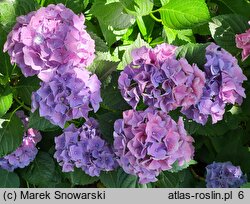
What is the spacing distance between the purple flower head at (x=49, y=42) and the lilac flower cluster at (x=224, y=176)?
68 cm

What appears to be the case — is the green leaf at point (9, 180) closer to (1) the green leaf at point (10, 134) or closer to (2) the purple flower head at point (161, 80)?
(1) the green leaf at point (10, 134)

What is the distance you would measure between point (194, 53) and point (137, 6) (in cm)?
31

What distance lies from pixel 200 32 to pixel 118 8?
15.7 inches

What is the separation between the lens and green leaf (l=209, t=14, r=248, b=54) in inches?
61.6

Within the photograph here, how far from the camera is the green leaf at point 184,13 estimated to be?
1.55m

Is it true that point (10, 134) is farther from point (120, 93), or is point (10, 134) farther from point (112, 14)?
point (112, 14)

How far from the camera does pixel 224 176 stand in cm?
167

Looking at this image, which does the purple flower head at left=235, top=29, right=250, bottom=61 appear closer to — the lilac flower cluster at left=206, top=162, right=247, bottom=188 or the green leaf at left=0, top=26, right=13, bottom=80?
the lilac flower cluster at left=206, top=162, right=247, bottom=188

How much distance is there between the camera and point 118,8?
5.08ft

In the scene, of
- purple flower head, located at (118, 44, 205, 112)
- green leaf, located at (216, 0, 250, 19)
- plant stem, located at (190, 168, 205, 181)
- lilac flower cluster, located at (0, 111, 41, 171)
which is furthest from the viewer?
plant stem, located at (190, 168, 205, 181)

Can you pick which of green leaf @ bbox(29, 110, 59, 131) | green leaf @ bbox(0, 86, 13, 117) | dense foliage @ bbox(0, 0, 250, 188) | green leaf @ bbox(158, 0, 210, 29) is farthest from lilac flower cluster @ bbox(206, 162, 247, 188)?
green leaf @ bbox(0, 86, 13, 117)

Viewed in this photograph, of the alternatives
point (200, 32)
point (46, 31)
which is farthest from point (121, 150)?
point (200, 32)

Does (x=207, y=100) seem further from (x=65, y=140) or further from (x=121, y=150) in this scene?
(x=65, y=140)

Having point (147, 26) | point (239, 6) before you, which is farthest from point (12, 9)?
point (239, 6)
